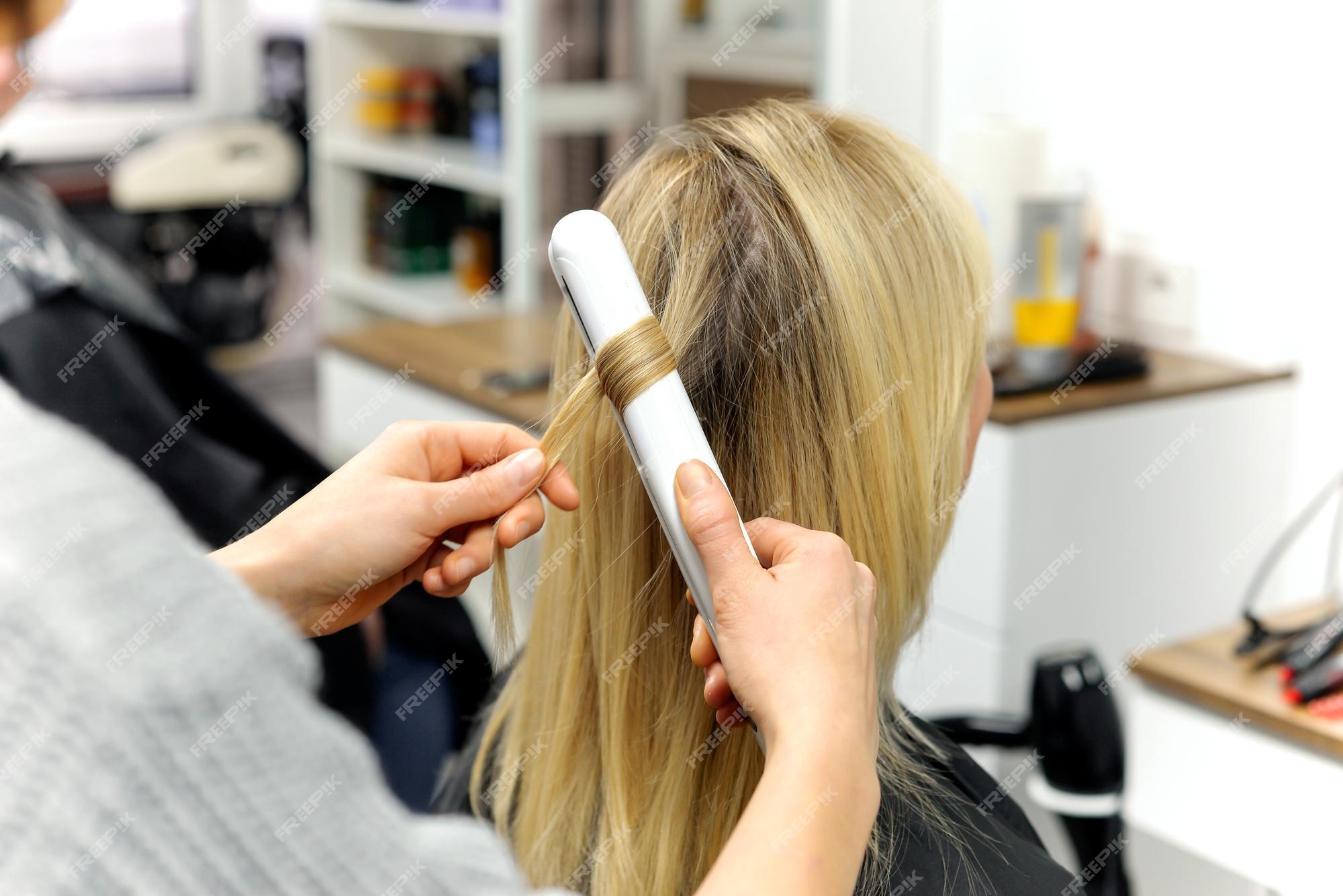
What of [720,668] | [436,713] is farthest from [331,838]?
[436,713]

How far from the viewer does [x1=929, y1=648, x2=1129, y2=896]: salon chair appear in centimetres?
101

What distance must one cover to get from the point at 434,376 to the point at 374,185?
1.79 meters

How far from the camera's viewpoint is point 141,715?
313mm

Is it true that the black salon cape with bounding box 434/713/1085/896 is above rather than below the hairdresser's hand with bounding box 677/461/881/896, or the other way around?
below

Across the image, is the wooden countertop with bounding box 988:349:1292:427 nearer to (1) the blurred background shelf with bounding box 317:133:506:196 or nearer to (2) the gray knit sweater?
(2) the gray knit sweater

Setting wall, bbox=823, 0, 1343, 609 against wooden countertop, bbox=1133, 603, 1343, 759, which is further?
wall, bbox=823, 0, 1343, 609

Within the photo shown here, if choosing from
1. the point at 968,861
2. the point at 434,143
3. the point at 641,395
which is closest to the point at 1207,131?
the point at 968,861

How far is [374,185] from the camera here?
3570mm

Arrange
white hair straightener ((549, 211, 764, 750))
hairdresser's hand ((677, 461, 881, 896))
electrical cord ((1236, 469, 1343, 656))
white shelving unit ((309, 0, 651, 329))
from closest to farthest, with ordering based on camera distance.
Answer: hairdresser's hand ((677, 461, 881, 896))
white hair straightener ((549, 211, 764, 750))
electrical cord ((1236, 469, 1343, 656))
white shelving unit ((309, 0, 651, 329))

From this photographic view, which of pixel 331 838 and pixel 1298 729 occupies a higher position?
pixel 331 838

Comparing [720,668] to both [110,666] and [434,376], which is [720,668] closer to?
[110,666]

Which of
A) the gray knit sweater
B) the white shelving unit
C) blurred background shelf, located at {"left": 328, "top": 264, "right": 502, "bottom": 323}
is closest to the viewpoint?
the gray knit sweater

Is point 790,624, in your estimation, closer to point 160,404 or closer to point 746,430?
point 746,430

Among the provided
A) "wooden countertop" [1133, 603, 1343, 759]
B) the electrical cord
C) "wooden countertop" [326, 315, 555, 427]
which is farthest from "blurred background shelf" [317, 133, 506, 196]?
"wooden countertop" [1133, 603, 1343, 759]
